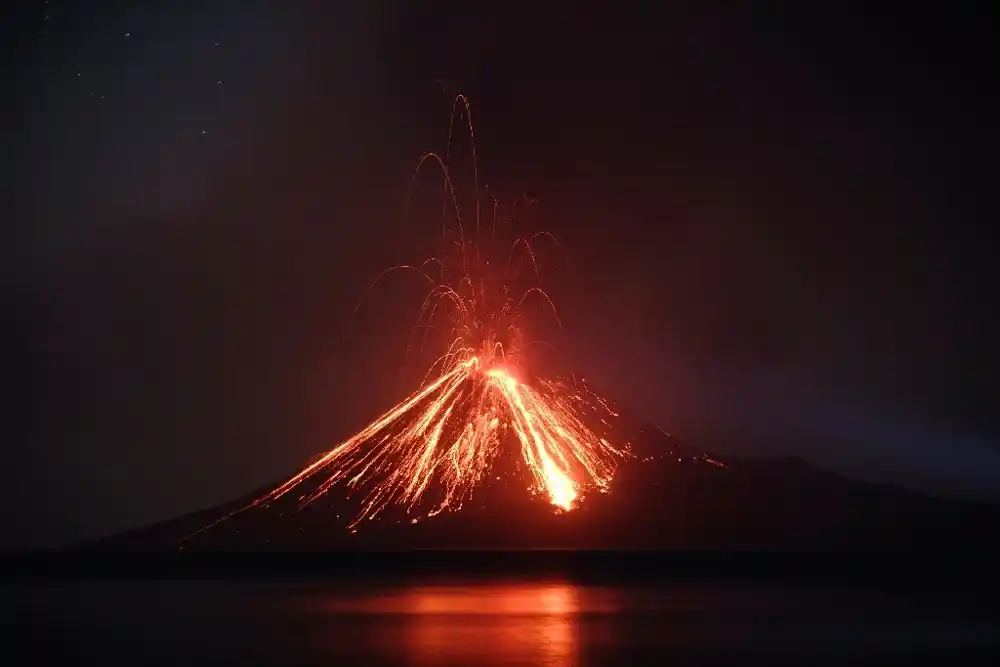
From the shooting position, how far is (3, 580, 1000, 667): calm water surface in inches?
672

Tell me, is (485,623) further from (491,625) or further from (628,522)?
(628,522)

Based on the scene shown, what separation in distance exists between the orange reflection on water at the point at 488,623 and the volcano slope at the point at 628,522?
15660 mm

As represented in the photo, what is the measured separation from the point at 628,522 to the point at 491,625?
26.6 m

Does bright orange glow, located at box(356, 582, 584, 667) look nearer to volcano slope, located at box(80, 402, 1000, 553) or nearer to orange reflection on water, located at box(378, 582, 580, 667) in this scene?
orange reflection on water, located at box(378, 582, 580, 667)

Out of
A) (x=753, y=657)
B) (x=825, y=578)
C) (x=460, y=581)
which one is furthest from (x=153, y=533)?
(x=753, y=657)

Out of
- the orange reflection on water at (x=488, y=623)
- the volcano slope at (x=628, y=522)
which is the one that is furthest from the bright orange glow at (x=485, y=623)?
the volcano slope at (x=628, y=522)

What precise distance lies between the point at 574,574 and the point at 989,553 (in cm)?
1581

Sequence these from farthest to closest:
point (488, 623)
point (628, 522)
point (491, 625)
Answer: point (628, 522) → point (488, 623) → point (491, 625)

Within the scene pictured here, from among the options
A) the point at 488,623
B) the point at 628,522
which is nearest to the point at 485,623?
the point at 488,623

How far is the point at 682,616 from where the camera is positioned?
22.1 m

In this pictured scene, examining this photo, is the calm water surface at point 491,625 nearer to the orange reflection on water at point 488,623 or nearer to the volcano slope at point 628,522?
the orange reflection on water at point 488,623

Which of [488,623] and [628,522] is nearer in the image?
[488,623]

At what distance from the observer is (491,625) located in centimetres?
2039

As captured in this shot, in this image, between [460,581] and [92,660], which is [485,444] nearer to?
[460,581]
